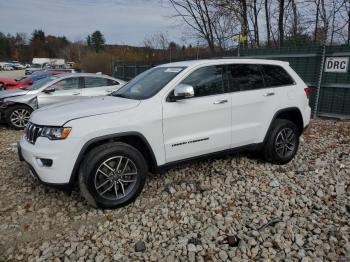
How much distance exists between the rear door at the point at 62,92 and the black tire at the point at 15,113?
397 millimetres

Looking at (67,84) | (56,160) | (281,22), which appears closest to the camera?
(56,160)

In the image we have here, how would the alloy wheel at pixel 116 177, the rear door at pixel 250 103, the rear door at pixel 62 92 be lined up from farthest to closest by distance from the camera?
the rear door at pixel 62 92 < the rear door at pixel 250 103 < the alloy wheel at pixel 116 177

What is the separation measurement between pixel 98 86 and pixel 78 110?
5.55m

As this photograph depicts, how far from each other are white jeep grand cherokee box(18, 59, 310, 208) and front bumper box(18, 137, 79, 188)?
10 mm

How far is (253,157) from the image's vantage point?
17.5 ft

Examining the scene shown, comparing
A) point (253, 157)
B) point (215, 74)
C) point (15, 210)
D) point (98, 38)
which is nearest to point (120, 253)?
point (15, 210)

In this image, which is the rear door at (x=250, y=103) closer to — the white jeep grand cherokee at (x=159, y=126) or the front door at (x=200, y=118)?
the white jeep grand cherokee at (x=159, y=126)

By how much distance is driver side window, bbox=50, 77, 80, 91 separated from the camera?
854 cm

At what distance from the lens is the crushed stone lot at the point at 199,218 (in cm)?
302

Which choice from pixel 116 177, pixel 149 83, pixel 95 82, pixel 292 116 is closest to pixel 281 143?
pixel 292 116

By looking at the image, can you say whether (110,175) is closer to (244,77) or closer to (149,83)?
(149,83)

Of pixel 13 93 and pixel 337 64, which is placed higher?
pixel 337 64

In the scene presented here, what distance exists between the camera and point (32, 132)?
12.3ft

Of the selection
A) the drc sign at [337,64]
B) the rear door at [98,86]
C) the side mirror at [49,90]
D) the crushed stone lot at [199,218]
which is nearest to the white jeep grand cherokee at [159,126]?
the crushed stone lot at [199,218]
